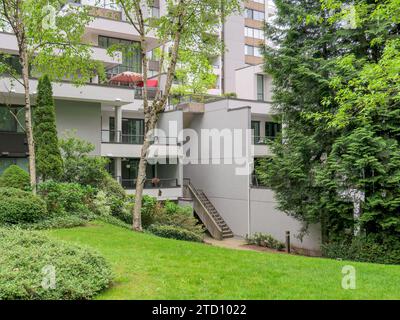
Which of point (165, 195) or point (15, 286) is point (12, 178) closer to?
point (165, 195)

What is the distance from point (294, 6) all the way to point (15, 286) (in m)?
16.6

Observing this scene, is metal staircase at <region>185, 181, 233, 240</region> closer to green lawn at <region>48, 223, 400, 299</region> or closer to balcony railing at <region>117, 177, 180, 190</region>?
balcony railing at <region>117, 177, 180, 190</region>

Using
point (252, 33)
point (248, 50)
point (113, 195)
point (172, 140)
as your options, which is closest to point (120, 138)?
point (172, 140)

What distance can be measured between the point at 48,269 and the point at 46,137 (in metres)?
13.6

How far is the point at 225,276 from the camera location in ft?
23.4

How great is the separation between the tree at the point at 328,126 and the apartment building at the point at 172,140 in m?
1.97

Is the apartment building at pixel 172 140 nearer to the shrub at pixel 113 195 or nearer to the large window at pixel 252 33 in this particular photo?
the shrub at pixel 113 195

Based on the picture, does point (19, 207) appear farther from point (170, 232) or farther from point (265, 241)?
point (265, 241)

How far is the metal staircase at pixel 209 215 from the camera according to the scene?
25266 millimetres

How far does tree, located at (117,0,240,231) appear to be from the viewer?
13625 millimetres

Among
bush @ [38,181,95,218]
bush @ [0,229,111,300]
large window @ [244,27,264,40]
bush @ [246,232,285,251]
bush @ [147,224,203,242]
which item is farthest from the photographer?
large window @ [244,27,264,40]

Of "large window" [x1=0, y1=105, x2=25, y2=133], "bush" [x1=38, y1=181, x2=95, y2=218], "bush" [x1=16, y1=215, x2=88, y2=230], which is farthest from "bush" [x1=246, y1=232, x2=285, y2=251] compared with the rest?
"large window" [x1=0, y1=105, x2=25, y2=133]

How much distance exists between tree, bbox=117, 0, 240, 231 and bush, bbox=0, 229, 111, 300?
677cm
